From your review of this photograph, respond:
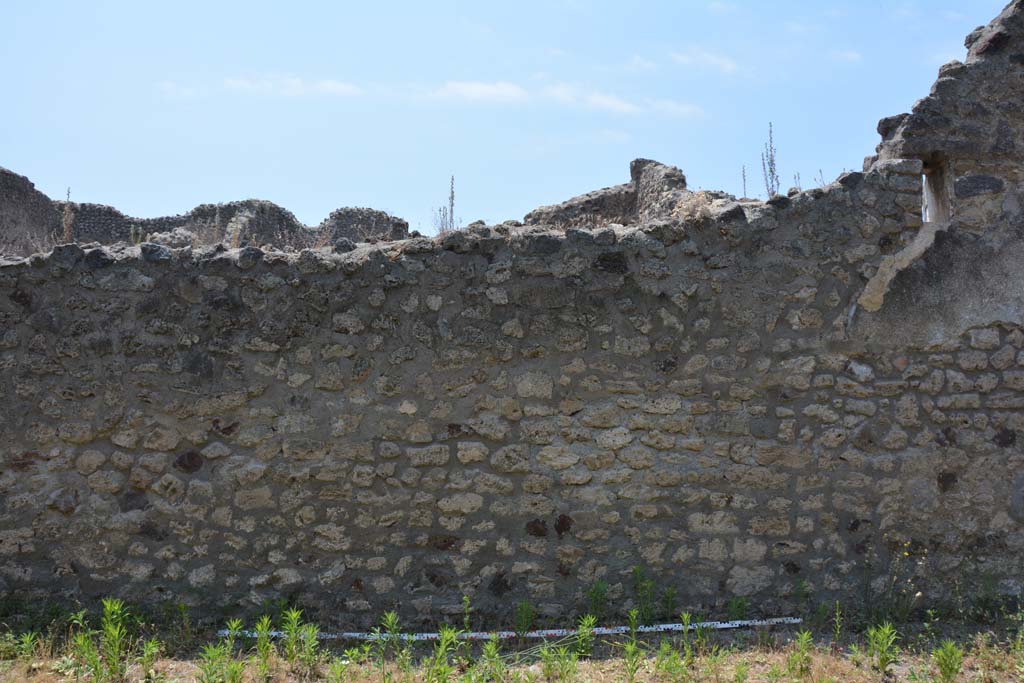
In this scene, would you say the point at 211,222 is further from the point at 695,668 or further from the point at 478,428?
the point at 695,668

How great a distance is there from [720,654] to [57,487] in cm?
356

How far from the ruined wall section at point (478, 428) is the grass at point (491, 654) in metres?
0.25

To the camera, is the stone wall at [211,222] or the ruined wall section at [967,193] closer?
the ruined wall section at [967,193]

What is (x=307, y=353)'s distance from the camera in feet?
16.0

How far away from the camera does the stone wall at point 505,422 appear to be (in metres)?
4.82

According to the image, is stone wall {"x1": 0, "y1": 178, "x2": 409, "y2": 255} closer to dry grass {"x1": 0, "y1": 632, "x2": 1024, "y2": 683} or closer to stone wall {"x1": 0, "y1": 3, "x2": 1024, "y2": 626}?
stone wall {"x1": 0, "y1": 3, "x2": 1024, "y2": 626}

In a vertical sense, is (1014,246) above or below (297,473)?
above

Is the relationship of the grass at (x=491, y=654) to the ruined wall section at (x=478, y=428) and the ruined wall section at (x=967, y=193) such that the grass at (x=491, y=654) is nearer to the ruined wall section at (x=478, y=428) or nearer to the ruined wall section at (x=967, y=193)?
the ruined wall section at (x=478, y=428)

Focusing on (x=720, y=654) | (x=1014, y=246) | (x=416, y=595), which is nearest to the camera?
(x=720, y=654)

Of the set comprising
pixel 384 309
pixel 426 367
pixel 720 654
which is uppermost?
pixel 384 309

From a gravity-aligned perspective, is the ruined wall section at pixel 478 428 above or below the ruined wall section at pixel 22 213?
below

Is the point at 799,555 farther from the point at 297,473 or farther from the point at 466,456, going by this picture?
the point at 297,473

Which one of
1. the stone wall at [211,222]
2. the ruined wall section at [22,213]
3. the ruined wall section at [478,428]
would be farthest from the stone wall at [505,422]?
the ruined wall section at [22,213]

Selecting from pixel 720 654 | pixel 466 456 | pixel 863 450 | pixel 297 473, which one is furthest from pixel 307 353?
pixel 863 450
